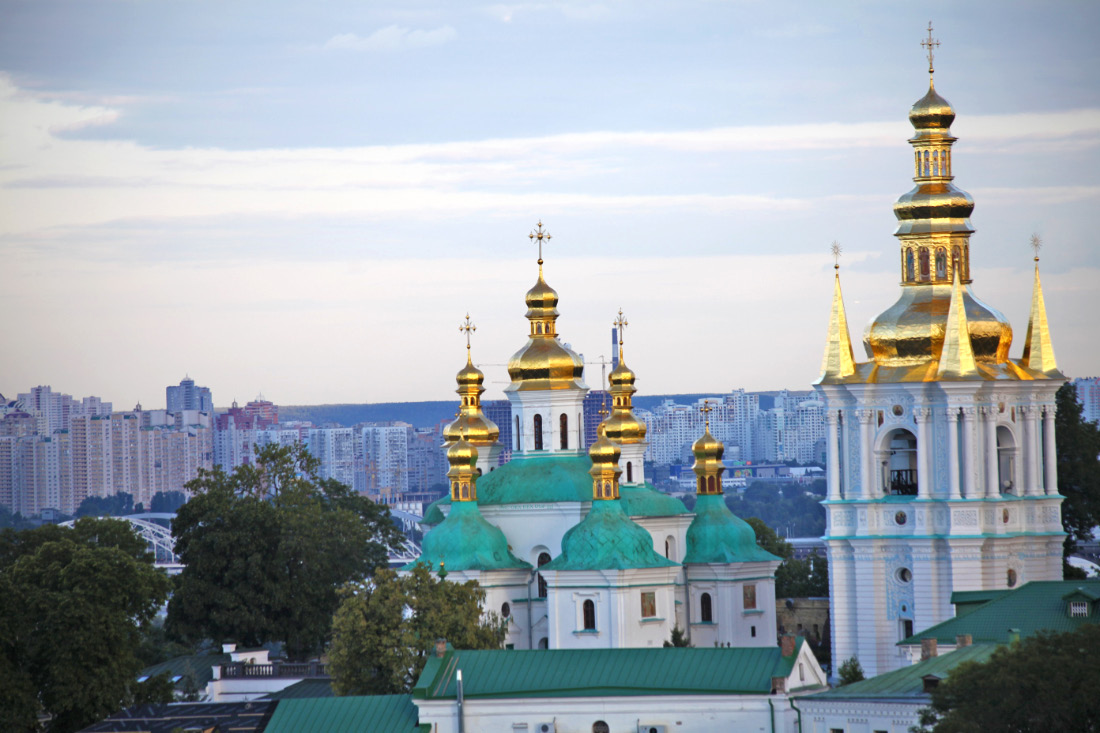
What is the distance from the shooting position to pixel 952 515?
5131cm

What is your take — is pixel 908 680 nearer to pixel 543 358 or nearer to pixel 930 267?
pixel 930 267

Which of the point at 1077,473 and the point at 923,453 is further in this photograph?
the point at 1077,473

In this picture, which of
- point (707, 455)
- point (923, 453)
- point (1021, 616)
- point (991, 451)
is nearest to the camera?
point (1021, 616)

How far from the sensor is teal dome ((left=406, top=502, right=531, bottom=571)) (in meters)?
61.5

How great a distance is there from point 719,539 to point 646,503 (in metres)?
2.15

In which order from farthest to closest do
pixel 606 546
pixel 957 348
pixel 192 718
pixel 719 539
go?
pixel 719 539 → pixel 606 546 → pixel 957 348 → pixel 192 718

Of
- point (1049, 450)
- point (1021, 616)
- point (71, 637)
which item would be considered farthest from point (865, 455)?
point (71, 637)

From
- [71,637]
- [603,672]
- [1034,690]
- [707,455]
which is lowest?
[603,672]

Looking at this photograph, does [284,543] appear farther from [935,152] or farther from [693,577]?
[935,152]

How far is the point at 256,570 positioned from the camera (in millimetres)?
67125

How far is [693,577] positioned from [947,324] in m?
13.7

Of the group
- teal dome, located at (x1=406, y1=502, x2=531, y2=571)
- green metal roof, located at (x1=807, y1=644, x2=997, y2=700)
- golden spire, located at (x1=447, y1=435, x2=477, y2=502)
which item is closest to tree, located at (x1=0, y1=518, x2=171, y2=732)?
teal dome, located at (x1=406, y1=502, x2=531, y2=571)

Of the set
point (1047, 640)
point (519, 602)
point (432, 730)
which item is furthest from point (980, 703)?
point (519, 602)

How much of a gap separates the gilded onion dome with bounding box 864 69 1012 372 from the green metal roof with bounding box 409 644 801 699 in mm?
9770
